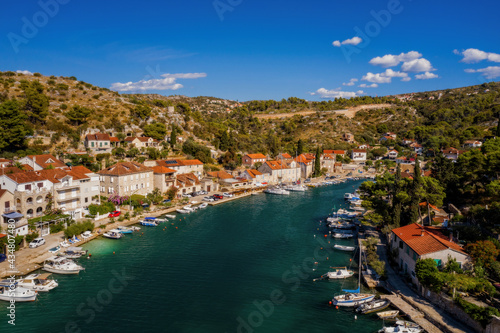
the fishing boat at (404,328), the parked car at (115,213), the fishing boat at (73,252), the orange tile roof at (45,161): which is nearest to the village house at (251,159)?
the parked car at (115,213)

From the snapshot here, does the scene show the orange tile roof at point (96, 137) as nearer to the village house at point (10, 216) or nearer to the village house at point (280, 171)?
the village house at point (10, 216)

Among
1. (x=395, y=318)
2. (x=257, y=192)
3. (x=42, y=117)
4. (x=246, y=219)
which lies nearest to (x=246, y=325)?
(x=395, y=318)

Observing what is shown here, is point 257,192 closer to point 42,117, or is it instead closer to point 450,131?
point 42,117

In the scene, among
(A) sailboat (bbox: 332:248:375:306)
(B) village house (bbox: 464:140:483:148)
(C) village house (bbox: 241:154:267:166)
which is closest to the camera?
(A) sailboat (bbox: 332:248:375:306)

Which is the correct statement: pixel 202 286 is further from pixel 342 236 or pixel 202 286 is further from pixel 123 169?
pixel 123 169

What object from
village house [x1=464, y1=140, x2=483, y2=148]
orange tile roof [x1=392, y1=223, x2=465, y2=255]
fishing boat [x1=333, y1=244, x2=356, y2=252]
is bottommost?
fishing boat [x1=333, y1=244, x2=356, y2=252]

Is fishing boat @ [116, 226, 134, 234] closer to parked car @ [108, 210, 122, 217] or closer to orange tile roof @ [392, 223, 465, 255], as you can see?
parked car @ [108, 210, 122, 217]

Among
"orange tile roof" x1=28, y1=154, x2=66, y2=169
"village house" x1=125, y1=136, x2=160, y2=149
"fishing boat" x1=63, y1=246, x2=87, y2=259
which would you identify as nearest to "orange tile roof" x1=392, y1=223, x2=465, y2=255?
"fishing boat" x1=63, y1=246, x2=87, y2=259
